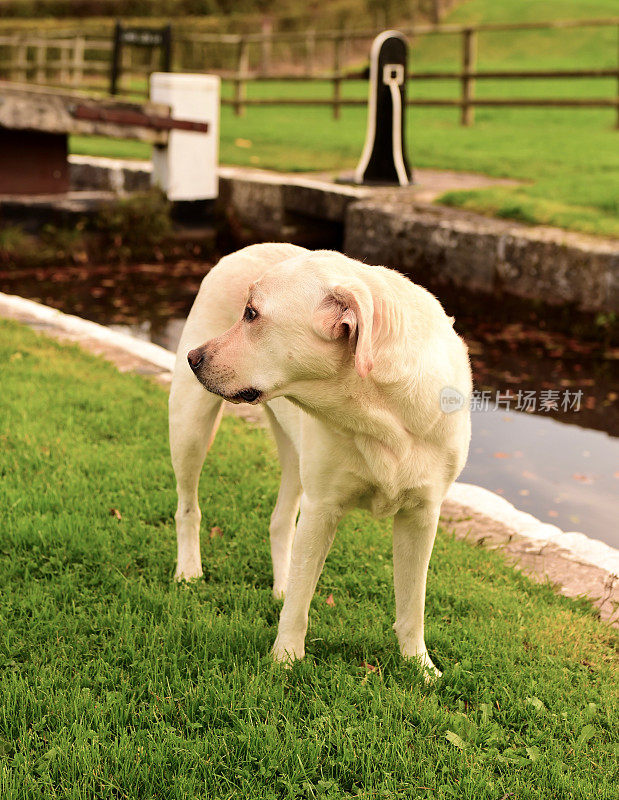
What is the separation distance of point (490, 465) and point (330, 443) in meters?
3.29

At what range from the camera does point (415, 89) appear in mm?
28891

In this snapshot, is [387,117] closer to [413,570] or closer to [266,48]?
[413,570]

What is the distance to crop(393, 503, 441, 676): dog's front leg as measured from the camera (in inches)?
117

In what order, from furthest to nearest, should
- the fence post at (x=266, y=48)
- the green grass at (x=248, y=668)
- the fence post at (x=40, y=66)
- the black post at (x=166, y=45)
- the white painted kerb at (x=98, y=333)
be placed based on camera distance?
the fence post at (x=266, y=48), the fence post at (x=40, y=66), the black post at (x=166, y=45), the white painted kerb at (x=98, y=333), the green grass at (x=248, y=668)

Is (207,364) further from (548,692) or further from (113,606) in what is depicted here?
(548,692)

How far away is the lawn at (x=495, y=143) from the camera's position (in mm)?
9719

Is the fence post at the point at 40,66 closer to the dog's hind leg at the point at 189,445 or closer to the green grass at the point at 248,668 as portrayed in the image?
the green grass at the point at 248,668

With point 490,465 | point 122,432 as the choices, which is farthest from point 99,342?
point 490,465

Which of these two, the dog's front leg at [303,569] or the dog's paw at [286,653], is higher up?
the dog's front leg at [303,569]

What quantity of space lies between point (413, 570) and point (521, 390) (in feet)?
14.2

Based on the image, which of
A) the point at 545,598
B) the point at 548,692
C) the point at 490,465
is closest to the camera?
the point at 548,692

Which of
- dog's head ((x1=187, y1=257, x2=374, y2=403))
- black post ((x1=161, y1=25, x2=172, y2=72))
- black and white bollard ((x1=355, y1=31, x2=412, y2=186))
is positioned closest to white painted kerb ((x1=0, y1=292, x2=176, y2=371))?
dog's head ((x1=187, y1=257, x2=374, y2=403))

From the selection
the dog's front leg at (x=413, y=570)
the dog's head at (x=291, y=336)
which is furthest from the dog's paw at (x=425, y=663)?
the dog's head at (x=291, y=336)

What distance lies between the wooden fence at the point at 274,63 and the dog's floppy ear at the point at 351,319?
34.2 ft
